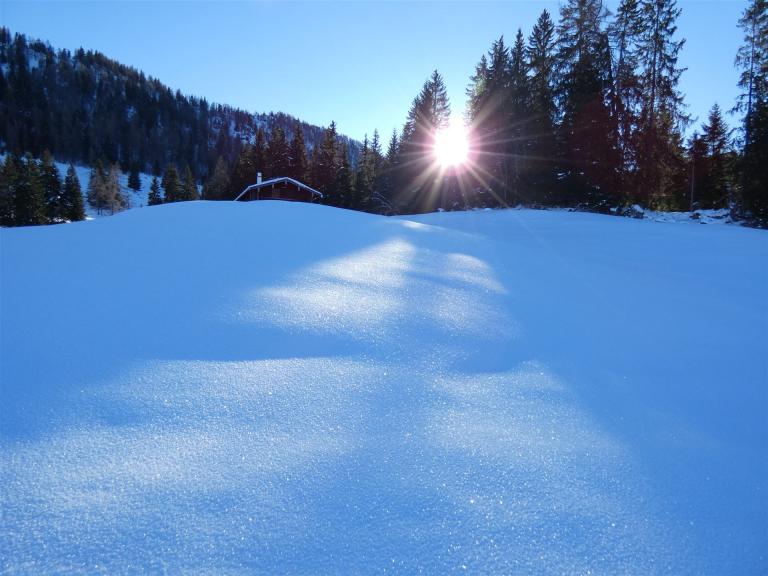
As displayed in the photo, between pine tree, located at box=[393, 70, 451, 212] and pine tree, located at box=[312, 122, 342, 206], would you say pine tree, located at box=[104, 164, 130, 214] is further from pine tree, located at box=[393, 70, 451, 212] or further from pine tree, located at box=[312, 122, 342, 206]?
pine tree, located at box=[393, 70, 451, 212]

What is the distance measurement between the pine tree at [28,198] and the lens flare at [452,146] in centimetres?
3321

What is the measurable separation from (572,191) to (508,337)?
1908 cm

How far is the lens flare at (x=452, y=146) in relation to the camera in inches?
926

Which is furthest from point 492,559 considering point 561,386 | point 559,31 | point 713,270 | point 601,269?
point 559,31

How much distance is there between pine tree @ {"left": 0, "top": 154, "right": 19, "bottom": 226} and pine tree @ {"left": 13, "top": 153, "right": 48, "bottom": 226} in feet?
0.65

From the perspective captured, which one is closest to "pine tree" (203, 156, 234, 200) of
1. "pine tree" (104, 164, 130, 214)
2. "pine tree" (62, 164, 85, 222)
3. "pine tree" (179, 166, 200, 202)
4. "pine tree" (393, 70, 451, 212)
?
"pine tree" (179, 166, 200, 202)

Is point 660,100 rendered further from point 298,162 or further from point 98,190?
point 98,190

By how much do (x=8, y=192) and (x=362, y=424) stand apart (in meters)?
42.3

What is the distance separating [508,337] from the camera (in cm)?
267

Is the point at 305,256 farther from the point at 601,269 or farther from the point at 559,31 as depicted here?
the point at 559,31

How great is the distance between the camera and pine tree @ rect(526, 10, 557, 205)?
780 inches

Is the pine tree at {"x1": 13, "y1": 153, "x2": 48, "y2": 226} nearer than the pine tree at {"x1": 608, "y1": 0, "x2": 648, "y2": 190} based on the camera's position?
No

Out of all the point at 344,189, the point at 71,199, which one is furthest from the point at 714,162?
the point at 71,199

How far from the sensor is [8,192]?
30.2 metres
